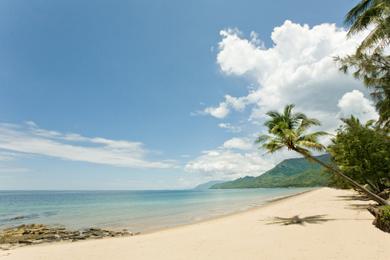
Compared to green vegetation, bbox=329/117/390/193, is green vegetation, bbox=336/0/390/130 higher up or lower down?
higher up

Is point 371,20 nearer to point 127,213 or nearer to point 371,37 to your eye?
point 371,37

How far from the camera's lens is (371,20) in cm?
1225

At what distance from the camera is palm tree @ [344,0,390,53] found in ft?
37.0

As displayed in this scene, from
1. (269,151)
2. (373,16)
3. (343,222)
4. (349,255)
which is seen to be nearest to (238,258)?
(349,255)

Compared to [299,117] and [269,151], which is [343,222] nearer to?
[269,151]

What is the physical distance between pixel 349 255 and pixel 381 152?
1294 centimetres

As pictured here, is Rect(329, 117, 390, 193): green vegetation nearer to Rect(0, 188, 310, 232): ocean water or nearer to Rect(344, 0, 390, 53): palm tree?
Rect(344, 0, 390, 53): palm tree

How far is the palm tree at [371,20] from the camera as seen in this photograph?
11289 millimetres

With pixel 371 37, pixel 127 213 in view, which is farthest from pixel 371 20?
pixel 127 213

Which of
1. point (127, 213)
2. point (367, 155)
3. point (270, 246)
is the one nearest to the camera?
point (270, 246)

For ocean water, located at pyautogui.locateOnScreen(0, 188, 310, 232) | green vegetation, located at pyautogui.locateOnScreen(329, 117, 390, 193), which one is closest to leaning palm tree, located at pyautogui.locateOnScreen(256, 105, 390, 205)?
green vegetation, located at pyautogui.locateOnScreen(329, 117, 390, 193)

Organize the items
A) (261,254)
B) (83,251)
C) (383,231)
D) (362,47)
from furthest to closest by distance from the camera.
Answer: (362,47), (83,251), (383,231), (261,254)

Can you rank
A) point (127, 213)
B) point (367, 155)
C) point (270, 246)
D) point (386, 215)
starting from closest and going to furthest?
point (270, 246)
point (386, 215)
point (367, 155)
point (127, 213)

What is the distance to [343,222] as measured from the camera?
12.6 metres
